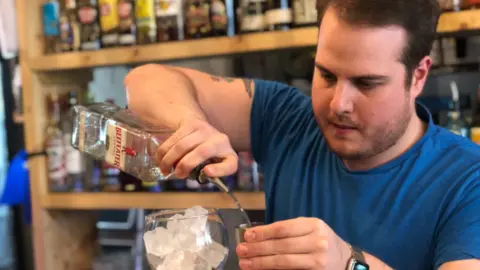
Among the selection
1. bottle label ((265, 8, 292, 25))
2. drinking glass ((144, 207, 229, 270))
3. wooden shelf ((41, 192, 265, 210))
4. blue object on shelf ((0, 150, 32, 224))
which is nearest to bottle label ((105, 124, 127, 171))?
drinking glass ((144, 207, 229, 270))

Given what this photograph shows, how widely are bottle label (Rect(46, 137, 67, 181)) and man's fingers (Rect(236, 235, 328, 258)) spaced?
1124 millimetres

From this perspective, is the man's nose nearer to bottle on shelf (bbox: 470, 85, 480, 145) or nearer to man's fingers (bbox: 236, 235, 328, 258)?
man's fingers (bbox: 236, 235, 328, 258)

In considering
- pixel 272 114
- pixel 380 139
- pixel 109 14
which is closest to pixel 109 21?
pixel 109 14

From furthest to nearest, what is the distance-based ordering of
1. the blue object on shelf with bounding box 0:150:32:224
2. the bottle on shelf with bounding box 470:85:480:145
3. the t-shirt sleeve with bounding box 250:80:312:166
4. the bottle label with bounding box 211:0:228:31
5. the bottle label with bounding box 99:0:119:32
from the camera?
the blue object on shelf with bounding box 0:150:32:224 < the bottle label with bounding box 99:0:119:32 < the bottle label with bounding box 211:0:228:31 < the bottle on shelf with bounding box 470:85:480:145 < the t-shirt sleeve with bounding box 250:80:312:166

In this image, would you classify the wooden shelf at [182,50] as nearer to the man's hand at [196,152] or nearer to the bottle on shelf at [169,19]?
the bottle on shelf at [169,19]

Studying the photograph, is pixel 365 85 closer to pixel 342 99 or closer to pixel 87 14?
pixel 342 99

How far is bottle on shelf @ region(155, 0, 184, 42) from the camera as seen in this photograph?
143cm

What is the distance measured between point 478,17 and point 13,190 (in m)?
1.54

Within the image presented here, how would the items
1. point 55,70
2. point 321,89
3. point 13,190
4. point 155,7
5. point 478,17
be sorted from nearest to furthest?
point 321,89, point 478,17, point 155,7, point 55,70, point 13,190


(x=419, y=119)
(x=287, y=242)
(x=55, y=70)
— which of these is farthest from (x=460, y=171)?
(x=55, y=70)

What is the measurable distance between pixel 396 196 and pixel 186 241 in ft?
1.37

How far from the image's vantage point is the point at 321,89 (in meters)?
0.90

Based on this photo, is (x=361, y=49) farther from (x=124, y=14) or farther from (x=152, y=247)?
(x=124, y=14)

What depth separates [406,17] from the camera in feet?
2.78
